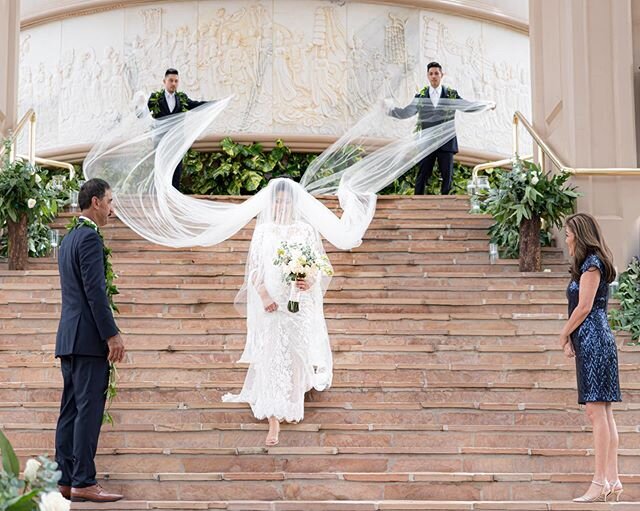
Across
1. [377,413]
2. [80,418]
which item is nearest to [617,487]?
[377,413]

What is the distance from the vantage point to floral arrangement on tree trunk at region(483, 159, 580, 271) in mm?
12281

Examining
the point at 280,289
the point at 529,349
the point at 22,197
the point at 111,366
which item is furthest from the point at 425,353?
the point at 22,197

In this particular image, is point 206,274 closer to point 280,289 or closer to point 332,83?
point 280,289

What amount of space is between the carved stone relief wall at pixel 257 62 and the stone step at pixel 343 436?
11.2 meters

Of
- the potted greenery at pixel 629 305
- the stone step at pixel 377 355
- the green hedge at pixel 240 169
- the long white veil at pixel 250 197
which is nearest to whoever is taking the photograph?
the stone step at pixel 377 355

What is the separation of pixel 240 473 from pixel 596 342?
246cm

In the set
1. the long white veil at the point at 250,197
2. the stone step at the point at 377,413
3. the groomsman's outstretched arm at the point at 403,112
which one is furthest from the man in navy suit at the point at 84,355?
the groomsman's outstretched arm at the point at 403,112

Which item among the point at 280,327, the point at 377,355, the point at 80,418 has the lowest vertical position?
the point at 80,418

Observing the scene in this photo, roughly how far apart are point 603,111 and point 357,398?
18.6ft

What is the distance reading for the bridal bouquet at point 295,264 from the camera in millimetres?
8914

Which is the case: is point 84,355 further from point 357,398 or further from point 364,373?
point 364,373

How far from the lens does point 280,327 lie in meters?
8.90

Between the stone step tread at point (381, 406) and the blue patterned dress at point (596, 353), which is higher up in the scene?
the blue patterned dress at point (596, 353)

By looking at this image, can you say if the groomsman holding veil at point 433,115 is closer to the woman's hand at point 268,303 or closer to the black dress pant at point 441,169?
the black dress pant at point 441,169
